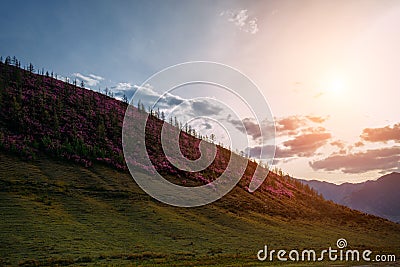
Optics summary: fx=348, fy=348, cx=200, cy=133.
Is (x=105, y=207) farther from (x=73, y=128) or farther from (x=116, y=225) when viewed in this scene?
(x=73, y=128)

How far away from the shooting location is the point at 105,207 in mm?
54125

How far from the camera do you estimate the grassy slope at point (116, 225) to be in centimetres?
3469

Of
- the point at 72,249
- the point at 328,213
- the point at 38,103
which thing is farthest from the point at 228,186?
the point at 72,249

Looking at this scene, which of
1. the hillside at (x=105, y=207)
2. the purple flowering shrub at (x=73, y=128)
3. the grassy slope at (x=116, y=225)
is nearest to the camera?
the grassy slope at (x=116, y=225)

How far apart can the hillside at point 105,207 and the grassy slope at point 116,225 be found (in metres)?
0.17

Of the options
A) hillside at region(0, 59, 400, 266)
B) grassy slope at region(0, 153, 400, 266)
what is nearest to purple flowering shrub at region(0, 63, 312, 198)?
hillside at region(0, 59, 400, 266)

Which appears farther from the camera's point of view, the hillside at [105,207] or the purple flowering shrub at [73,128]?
the purple flowering shrub at [73,128]

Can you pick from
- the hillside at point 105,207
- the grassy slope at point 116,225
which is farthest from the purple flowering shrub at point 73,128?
the grassy slope at point 116,225

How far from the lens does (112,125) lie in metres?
95.8

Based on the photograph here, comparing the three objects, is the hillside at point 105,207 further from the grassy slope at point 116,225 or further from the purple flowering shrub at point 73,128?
the purple flowering shrub at point 73,128

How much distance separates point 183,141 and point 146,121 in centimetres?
1397

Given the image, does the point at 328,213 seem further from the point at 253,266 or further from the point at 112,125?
the point at 253,266

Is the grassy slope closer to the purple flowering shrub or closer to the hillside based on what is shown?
the hillside

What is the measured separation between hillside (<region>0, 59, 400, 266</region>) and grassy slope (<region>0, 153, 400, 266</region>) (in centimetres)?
17
